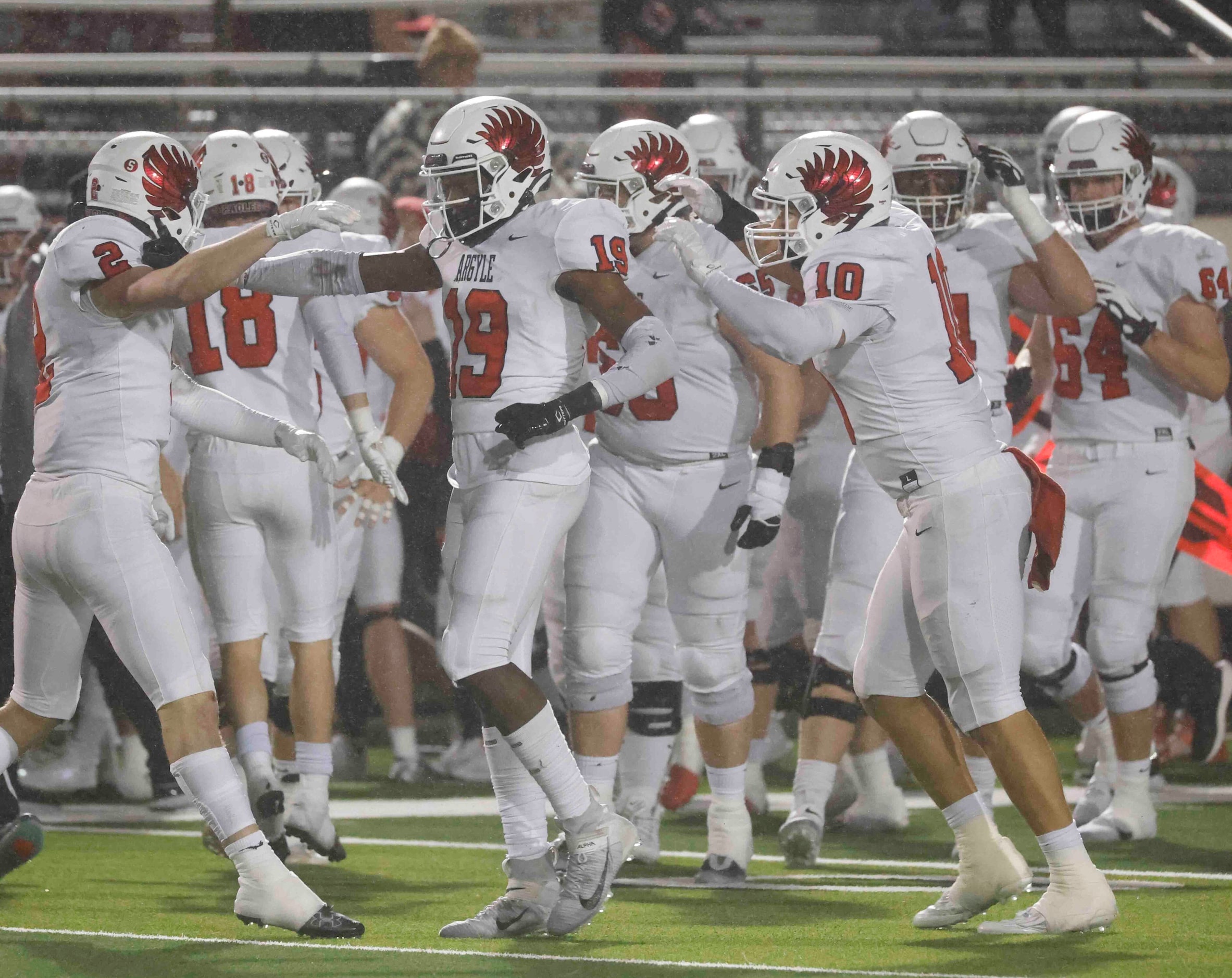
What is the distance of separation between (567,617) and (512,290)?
3.37 ft

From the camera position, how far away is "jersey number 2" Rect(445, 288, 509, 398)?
4.05 m

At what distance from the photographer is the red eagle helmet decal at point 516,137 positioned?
410 cm

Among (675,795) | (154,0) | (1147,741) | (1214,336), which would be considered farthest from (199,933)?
(154,0)

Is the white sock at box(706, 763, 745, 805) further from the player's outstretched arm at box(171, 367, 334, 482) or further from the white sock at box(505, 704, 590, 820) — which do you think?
the player's outstretched arm at box(171, 367, 334, 482)

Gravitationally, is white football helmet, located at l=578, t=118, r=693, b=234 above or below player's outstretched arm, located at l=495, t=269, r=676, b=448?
above

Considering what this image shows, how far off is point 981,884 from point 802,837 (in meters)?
0.93

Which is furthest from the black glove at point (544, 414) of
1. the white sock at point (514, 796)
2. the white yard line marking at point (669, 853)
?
the white yard line marking at point (669, 853)

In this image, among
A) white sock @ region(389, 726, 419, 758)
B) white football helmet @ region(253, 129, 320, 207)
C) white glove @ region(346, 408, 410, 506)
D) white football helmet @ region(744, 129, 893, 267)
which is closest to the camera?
white football helmet @ region(744, 129, 893, 267)

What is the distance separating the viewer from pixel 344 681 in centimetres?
747

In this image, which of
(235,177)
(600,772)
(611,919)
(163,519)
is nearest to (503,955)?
(611,919)

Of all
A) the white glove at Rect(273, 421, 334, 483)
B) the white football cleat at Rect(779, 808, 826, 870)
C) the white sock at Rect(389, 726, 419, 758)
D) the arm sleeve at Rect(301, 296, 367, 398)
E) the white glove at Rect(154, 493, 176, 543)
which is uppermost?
the arm sleeve at Rect(301, 296, 367, 398)

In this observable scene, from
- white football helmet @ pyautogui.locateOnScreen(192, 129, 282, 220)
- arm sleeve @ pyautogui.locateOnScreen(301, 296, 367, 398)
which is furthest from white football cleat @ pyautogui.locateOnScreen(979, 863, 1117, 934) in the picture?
white football helmet @ pyautogui.locateOnScreen(192, 129, 282, 220)

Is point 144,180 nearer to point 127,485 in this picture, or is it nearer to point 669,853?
point 127,485

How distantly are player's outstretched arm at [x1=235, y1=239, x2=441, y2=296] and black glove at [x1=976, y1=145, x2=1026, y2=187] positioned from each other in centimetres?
164
